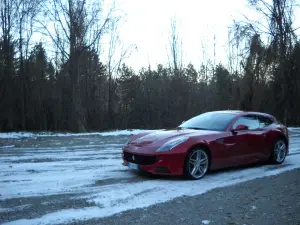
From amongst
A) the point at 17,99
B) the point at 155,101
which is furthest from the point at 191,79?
the point at 17,99

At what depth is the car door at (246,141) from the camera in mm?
7188

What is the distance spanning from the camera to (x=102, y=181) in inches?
242

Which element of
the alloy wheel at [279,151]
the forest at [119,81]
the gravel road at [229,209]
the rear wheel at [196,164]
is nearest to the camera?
the gravel road at [229,209]

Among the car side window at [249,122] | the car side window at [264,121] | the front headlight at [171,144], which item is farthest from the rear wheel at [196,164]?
the car side window at [264,121]

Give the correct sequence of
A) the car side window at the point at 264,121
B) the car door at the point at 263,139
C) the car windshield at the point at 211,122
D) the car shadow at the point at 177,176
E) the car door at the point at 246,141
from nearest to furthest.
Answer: the car shadow at the point at 177,176 < the car door at the point at 246,141 < the car windshield at the point at 211,122 < the car door at the point at 263,139 < the car side window at the point at 264,121

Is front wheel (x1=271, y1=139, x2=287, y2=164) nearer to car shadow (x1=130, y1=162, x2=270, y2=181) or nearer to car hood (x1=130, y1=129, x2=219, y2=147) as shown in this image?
car shadow (x1=130, y1=162, x2=270, y2=181)

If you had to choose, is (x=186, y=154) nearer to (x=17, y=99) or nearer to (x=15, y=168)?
(x=15, y=168)

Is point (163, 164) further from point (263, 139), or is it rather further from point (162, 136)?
point (263, 139)

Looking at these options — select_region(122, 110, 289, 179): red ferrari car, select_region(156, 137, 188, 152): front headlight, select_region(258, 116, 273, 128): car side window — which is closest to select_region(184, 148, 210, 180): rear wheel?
select_region(122, 110, 289, 179): red ferrari car

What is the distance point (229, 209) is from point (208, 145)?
7.32ft

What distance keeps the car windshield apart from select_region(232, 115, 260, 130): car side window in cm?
18

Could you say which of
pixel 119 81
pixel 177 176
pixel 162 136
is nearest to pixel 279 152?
pixel 177 176

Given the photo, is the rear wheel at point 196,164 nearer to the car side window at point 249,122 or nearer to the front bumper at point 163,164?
the front bumper at point 163,164

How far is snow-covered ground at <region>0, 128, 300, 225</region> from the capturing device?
177 inches
